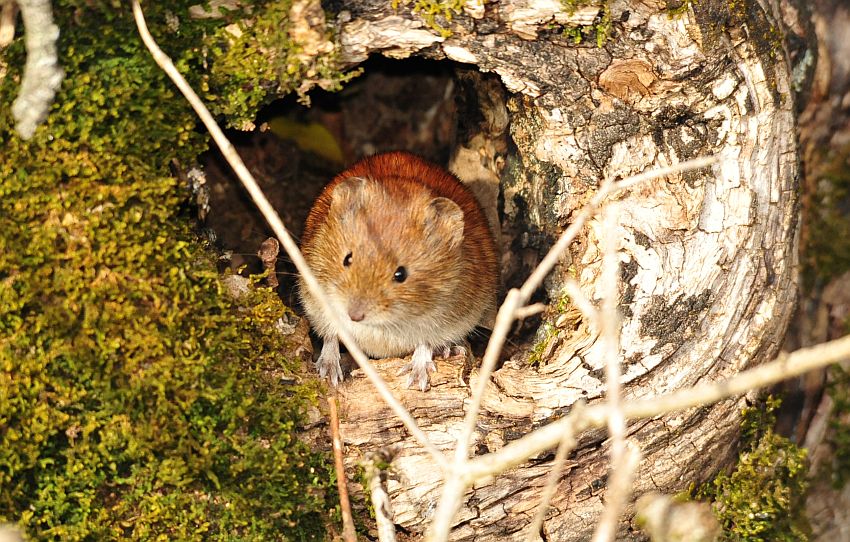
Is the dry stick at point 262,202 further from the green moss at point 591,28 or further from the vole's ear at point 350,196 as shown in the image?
the green moss at point 591,28

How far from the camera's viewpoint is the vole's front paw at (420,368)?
502 cm

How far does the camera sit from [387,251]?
5234 mm

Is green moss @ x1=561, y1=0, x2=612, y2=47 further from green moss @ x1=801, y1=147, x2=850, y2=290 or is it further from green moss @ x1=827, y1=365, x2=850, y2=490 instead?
green moss @ x1=827, y1=365, x2=850, y2=490

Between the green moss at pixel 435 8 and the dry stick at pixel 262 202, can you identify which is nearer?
the dry stick at pixel 262 202

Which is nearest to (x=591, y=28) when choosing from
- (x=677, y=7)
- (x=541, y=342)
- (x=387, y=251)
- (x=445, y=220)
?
(x=677, y=7)

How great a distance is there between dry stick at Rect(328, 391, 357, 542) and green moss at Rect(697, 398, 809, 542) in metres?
2.12

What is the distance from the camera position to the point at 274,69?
4617mm

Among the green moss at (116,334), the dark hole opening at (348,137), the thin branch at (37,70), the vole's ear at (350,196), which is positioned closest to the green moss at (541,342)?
the dark hole opening at (348,137)

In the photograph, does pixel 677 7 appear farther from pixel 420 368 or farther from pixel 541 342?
pixel 420 368

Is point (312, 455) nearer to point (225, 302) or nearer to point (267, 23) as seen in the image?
point (225, 302)

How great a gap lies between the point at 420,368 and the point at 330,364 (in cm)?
56

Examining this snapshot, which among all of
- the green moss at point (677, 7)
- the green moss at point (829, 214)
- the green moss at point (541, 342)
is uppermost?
the green moss at point (677, 7)

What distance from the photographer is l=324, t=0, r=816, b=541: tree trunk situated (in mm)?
4742

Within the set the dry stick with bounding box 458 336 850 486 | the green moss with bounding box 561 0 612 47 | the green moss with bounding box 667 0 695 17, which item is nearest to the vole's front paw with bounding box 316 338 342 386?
the dry stick with bounding box 458 336 850 486
